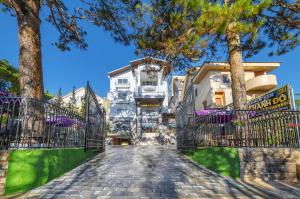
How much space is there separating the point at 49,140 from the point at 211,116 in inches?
184

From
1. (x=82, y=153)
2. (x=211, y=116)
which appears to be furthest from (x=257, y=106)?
(x=82, y=153)

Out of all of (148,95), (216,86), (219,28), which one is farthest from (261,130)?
(148,95)

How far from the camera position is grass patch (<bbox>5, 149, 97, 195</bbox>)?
3365 mm

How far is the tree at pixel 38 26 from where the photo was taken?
5.64 metres

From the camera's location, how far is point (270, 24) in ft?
25.5

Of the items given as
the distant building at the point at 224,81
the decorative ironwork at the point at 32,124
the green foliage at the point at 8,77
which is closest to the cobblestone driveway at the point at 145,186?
the decorative ironwork at the point at 32,124

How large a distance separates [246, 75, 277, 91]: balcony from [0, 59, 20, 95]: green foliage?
2166 cm

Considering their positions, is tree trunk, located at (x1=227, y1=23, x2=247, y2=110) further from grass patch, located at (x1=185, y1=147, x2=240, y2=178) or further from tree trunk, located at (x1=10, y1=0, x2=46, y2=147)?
tree trunk, located at (x1=10, y1=0, x2=46, y2=147)

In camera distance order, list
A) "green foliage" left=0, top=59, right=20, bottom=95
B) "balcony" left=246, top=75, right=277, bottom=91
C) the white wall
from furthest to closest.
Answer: the white wall → "balcony" left=246, top=75, right=277, bottom=91 → "green foliage" left=0, top=59, right=20, bottom=95

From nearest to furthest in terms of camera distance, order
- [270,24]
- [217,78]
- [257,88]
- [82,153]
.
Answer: [82,153]
[270,24]
[257,88]
[217,78]

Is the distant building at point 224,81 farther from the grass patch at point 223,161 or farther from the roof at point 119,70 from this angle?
the grass patch at point 223,161

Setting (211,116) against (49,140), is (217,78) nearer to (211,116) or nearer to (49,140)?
(211,116)

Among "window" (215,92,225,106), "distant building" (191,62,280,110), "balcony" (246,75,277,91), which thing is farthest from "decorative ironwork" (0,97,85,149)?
"balcony" (246,75,277,91)

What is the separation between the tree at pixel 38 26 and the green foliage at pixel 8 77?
387 inches
